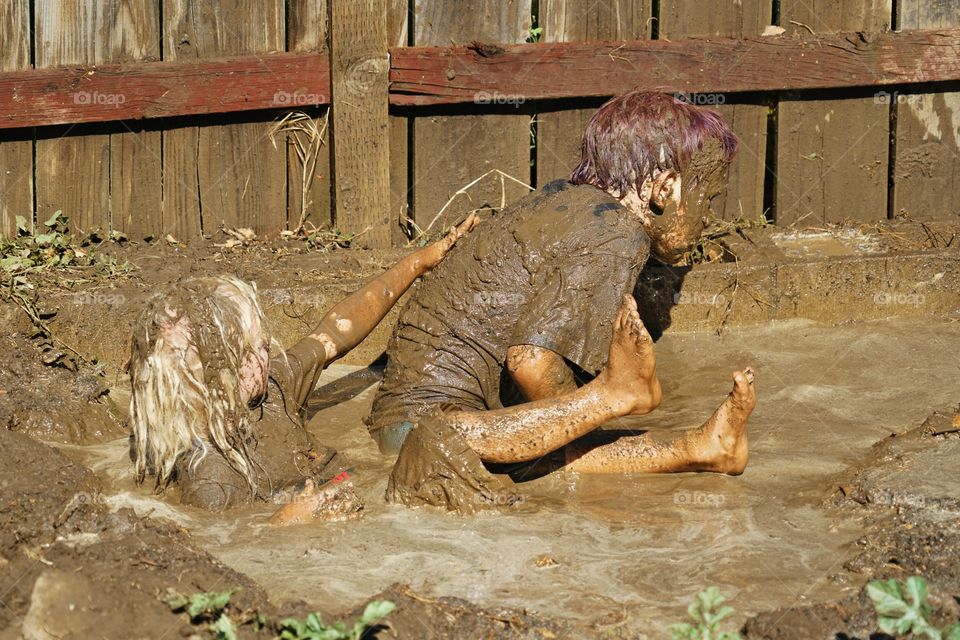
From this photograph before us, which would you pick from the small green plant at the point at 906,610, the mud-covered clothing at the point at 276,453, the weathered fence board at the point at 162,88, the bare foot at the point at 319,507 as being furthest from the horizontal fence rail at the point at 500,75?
the small green plant at the point at 906,610

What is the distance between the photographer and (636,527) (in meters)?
4.30

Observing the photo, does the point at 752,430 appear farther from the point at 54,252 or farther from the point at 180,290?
the point at 54,252

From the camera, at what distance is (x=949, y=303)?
657 centimetres

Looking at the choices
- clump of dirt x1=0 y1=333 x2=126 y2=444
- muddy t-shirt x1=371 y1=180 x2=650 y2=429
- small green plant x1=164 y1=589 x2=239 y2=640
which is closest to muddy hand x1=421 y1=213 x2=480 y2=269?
muddy t-shirt x1=371 y1=180 x2=650 y2=429

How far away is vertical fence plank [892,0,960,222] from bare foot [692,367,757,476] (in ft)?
9.31

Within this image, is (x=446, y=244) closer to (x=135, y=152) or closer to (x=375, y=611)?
(x=135, y=152)

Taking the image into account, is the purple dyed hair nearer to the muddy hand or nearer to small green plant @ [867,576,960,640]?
the muddy hand

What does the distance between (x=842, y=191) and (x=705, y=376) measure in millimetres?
1705

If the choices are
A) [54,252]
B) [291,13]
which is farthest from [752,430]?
[54,252]

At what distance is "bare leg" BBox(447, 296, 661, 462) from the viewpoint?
15.0ft

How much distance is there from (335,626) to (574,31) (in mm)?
4307

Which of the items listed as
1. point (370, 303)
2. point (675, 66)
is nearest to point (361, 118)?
point (370, 303)

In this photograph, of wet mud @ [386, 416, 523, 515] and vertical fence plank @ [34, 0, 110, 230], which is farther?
vertical fence plank @ [34, 0, 110, 230]

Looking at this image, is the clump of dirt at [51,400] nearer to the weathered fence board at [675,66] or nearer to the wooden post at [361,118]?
the wooden post at [361,118]
